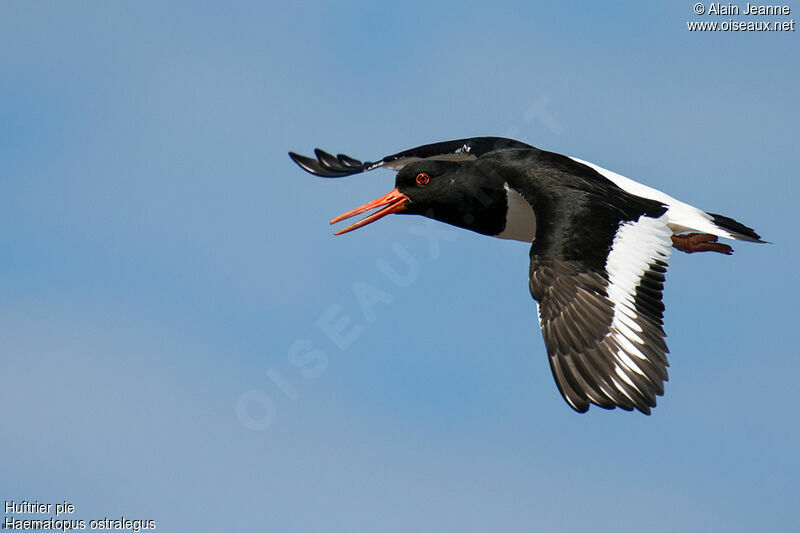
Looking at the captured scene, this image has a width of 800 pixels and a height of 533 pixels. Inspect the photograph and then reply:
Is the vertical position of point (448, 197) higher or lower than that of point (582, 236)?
higher

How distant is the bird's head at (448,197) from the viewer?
9.50m

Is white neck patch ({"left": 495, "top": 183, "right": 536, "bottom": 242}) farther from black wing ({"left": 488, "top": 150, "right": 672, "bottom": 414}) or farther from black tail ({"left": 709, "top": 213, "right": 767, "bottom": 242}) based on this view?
black tail ({"left": 709, "top": 213, "right": 767, "bottom": 242})

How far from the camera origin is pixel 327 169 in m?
12.4

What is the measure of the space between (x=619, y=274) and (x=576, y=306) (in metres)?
0.49

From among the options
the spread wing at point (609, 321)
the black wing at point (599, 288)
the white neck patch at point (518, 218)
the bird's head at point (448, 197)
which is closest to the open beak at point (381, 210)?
the bird's head at point (448, 197)

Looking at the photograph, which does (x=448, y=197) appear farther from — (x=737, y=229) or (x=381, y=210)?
(x=737, y=229)

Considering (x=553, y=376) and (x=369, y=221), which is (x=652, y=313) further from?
(x=369, y=221)

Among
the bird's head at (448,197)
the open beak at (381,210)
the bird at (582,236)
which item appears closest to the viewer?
the bird at (582,236)

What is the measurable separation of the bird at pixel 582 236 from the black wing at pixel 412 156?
0.10 feet

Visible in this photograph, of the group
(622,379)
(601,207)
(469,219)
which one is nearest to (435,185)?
(469,219)

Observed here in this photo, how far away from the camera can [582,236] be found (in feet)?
25.8

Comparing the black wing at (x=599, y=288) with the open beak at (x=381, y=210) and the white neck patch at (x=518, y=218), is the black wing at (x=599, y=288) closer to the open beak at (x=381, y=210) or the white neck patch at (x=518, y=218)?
the white neck patch at (x=518, y=218)

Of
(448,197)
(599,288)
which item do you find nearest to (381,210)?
(448,197)

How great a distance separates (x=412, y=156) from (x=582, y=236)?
3466 millimetres
